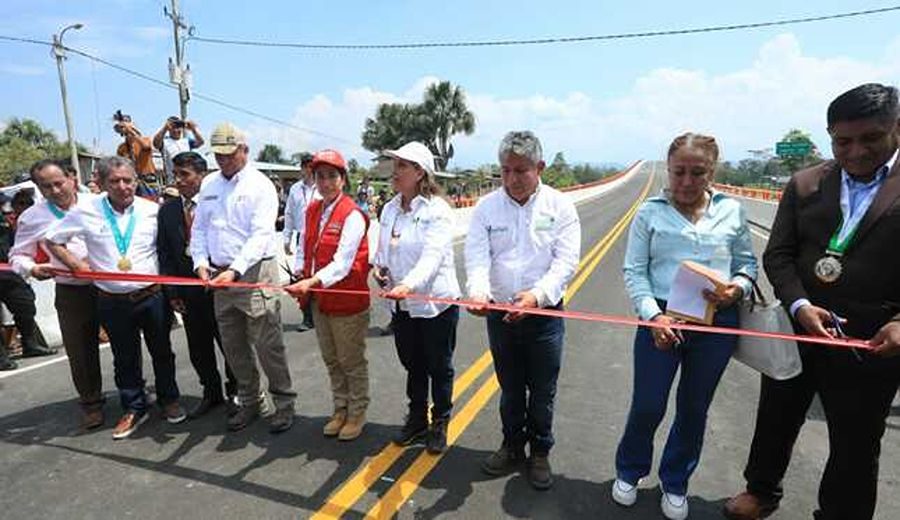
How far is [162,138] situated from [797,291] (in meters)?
8.03

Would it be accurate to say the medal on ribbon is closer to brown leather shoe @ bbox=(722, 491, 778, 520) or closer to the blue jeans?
the blue jeans

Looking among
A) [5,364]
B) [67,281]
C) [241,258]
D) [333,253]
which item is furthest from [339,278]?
[5,364]

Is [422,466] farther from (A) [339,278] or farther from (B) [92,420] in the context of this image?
(B) [92,420]

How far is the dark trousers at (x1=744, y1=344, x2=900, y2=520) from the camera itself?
7.80ft

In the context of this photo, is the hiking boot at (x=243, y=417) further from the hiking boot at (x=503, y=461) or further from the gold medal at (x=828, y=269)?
the gold medal at (x=828, y=269)

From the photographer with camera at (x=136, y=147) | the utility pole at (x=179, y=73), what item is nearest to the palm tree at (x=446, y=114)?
the utility pole at (x=179, y=73)

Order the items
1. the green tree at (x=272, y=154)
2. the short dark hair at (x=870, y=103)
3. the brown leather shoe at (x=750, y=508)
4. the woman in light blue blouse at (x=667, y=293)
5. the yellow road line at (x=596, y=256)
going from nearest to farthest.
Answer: the short dark hair at (x=870, y=103), the woman in light blue blouse at (x=667, y=293), the brown leather shoe at (x=750, y=508), the yellow road line at (x=596, y=256), the green tree at (x=272, y=154)

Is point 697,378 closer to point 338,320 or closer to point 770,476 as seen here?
point 770,476

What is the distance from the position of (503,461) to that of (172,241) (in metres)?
2.88

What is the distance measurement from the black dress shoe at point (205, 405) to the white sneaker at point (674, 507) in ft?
11.2

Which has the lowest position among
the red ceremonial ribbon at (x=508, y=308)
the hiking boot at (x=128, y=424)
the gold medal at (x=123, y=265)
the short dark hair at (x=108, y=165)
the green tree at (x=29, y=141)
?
the hiking boot at (x=128, y=424)

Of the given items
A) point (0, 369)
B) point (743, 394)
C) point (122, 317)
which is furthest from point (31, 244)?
point (743, 394)

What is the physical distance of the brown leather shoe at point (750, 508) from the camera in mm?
2881

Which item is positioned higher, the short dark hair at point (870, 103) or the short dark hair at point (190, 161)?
the short dark hair at point (870, 103)
